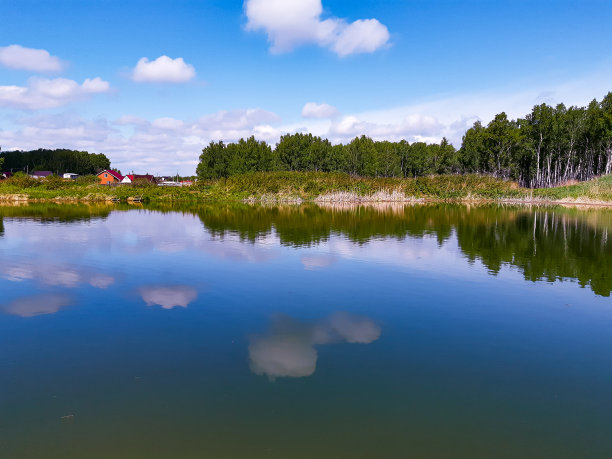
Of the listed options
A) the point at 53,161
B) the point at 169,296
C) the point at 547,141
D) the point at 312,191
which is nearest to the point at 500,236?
the point at 169,296

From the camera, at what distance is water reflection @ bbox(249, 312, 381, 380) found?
27.5ft

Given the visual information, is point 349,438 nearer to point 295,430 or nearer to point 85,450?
point 295,430

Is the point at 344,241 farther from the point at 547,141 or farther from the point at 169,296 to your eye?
the point at 547,141

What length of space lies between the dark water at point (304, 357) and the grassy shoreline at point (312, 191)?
48522mm

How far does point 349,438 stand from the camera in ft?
20.1

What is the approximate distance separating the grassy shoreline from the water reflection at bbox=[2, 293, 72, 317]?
51978 mm

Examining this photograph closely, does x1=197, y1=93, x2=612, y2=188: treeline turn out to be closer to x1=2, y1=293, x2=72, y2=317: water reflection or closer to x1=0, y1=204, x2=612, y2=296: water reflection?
x1=0, y1=204, x2=612, y2=296: water reflection

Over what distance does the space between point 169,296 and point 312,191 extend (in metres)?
57.0

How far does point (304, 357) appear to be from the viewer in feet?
29.1

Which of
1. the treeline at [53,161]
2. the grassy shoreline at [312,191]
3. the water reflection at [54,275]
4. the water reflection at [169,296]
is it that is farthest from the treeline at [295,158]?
the treeline at [53,161]

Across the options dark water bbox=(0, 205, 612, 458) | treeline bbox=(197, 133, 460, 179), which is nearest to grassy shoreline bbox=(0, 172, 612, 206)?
treeline bbox=(197, 133, 460, 179)

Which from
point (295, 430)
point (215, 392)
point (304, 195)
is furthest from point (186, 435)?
point (304, 195)

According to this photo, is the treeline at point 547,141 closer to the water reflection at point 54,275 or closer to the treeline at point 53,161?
the water reflection at point 54,275

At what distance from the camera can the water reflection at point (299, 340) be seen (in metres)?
8.38
